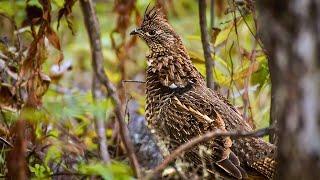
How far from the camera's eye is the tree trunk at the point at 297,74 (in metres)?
2.39

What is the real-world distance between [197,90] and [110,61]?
4.42m

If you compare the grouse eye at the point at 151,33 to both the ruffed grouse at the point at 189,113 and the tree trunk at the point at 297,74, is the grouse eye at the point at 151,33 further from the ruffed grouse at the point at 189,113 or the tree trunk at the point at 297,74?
the tree trunk at the point at 297,74

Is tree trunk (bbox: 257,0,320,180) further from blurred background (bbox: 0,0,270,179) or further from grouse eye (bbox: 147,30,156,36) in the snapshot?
grouse eye (bbox: 147,30,156,36)

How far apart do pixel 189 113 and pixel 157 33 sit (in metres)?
0.66

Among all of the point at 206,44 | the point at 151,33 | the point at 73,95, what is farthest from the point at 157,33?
the point at 73,95

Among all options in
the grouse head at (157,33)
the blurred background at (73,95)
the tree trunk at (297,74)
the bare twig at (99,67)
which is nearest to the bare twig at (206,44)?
the blurred background at (73,95)

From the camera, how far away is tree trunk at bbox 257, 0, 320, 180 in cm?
239

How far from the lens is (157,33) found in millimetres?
4824

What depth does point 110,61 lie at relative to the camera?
29.2ft

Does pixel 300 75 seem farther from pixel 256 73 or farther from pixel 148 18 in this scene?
pixel 256 73

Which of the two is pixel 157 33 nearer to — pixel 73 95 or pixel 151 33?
pixel 151 33

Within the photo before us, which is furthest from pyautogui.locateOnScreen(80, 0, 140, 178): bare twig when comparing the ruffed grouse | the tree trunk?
the ruffed grouse

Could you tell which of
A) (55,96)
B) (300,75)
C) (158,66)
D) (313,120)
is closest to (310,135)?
(313,120)

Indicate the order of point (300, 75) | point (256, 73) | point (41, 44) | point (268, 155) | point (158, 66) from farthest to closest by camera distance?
point (256, 73) < point (158, 66) < point (268, 155) < point (41, 44) < point (300, 75)
